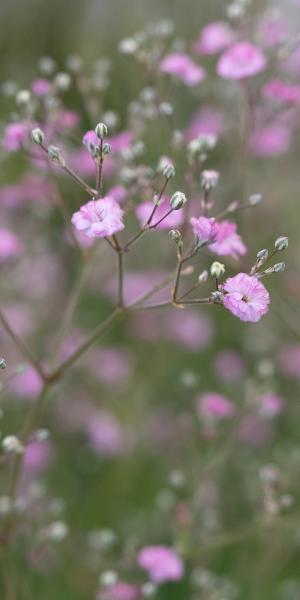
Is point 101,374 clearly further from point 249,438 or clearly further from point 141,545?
point 141,545

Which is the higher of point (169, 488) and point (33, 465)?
point (33, 465)

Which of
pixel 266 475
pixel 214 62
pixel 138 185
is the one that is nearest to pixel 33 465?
pixel 266 475

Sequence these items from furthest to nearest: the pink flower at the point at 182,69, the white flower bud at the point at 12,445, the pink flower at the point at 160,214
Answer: the pink flower at the point at 182,69
the pink flower at the point at 160,214
the white flower bud at the point at 12,445

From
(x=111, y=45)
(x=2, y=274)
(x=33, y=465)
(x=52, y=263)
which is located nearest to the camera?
(x=2, y=274)

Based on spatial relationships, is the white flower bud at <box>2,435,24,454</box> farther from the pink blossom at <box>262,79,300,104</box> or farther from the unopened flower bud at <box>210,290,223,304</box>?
the pink blossom at <box>262,79,300,104</box>

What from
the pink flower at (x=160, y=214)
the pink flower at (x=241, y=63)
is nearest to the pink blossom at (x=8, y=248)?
the pink flower at (x=160, y=214)

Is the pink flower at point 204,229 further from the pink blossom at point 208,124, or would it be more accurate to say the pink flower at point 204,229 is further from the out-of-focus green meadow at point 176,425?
the pink blossom at point 208,124

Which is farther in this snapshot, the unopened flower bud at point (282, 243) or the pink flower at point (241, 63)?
the pink flower at point (241, 63)
